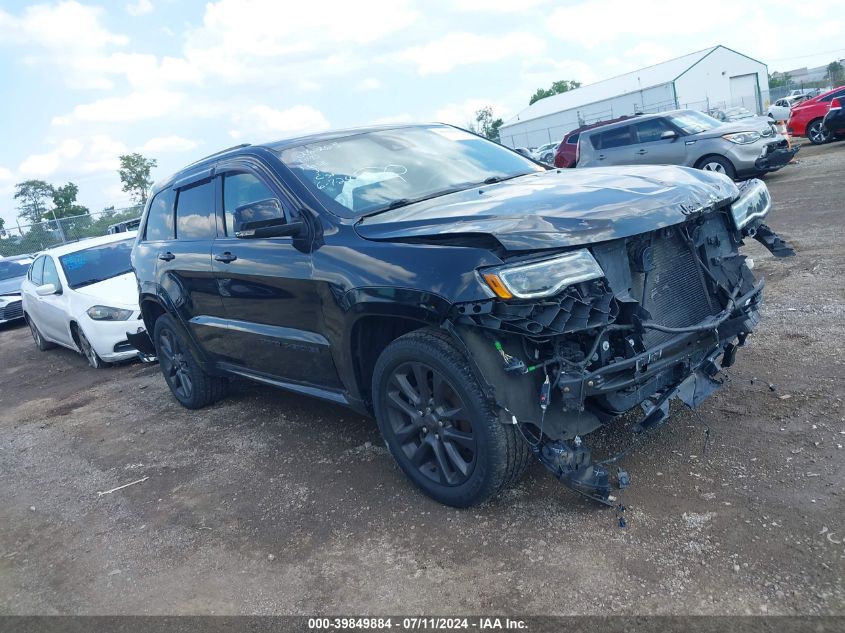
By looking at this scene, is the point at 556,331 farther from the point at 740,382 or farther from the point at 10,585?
the point at 10,585

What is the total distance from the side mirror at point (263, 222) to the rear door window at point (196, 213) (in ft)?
3.68

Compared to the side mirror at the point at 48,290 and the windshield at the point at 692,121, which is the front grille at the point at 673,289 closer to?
the side mirror at the point at 48,290

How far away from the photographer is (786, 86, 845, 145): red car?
1933cm

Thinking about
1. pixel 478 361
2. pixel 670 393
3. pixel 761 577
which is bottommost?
pixel 761 577

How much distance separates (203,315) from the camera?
17.0 ft

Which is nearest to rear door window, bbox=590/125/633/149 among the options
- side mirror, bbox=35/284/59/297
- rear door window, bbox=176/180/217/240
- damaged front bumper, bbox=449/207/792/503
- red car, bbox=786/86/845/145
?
red car, bbox=786/86/845/145

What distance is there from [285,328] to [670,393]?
2.22 metres

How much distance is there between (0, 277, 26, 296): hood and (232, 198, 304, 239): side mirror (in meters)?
13.3

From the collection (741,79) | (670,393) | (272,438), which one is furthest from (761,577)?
(741,79)

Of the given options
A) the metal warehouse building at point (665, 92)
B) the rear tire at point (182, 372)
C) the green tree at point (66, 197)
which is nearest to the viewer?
the rear tire at point (182, 372)

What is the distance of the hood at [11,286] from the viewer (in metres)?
14.9

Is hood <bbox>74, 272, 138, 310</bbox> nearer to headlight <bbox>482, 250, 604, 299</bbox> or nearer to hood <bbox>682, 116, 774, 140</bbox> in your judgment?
headlight <bbox>482, 250, 604, 299</bbox>

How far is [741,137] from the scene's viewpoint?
43.8 feet

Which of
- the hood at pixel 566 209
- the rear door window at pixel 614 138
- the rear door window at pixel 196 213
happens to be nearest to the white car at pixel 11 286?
the rear door window at pixel 196 213
